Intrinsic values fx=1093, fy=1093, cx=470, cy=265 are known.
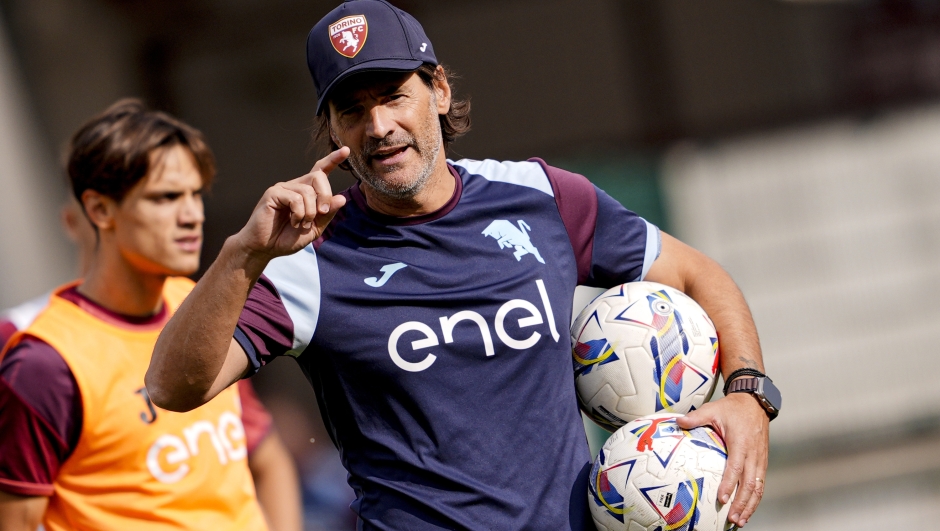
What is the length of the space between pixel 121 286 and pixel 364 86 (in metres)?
1.63

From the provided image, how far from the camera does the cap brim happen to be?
3.00m

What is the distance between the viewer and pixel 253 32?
35.4ft

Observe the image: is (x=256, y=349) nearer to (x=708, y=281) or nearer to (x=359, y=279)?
(x=359, y=279)

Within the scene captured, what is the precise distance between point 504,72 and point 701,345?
7.54m

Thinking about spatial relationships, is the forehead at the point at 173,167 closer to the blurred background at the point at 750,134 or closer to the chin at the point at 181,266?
the chin at the point at 181,266

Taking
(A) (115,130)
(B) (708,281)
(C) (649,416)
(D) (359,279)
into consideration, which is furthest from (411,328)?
(A) (115,130)

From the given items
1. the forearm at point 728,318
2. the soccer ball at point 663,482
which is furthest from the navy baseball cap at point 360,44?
the soccer ball at point 663,482

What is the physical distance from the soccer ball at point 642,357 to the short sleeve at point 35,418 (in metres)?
1.79

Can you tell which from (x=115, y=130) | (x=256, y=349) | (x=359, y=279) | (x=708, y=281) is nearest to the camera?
(x=256, y=349)

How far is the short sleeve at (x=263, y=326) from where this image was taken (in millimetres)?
2809

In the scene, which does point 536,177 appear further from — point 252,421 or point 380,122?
point 252,421

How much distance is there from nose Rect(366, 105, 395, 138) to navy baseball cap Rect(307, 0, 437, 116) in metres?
0.12

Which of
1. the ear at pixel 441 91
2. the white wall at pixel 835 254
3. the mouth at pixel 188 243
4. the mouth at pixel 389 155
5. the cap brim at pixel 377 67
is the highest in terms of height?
the cap brim at pixel 377 67

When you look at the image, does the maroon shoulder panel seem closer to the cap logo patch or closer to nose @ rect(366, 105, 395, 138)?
nose @ rect(366, 105, 395, 138)
